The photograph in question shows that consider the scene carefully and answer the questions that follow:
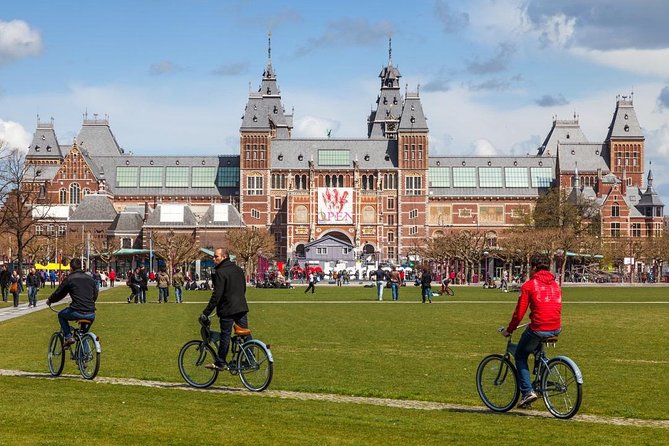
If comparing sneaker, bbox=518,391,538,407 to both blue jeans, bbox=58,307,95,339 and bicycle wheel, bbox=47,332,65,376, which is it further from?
bicycle wheel, bbox=47,332,65,376

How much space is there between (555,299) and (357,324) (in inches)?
780

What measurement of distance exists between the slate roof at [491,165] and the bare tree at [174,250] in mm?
43512

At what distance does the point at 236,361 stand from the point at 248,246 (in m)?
93.9

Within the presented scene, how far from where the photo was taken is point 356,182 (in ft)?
503

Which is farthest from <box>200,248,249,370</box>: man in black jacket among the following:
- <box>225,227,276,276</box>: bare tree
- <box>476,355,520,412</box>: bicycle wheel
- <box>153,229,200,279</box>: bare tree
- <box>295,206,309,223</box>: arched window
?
<box>295,206,309,223</box>: arched window

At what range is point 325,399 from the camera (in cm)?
1705

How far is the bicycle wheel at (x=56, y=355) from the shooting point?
19609mm

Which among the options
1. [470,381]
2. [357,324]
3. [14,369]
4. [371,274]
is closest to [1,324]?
[357,324]

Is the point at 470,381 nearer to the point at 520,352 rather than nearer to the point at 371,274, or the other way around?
the point at 520,352

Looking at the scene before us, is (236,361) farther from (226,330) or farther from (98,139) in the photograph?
(98,139)

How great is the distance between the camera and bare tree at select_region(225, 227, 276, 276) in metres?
111

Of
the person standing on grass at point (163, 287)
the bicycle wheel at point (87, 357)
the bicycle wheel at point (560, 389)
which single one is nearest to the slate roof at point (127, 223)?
the person standing on grass at point (163, 287)

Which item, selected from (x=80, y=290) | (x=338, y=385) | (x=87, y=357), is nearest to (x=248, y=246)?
(x=80, y=290)

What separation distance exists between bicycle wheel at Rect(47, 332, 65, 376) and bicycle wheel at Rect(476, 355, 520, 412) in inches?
298
